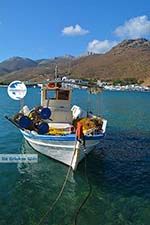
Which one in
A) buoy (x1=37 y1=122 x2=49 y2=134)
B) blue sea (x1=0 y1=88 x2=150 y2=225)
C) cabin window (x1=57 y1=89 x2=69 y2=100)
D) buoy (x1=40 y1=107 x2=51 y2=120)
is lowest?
blue sea (x1=0 y1=88 x2=150 y2=225)

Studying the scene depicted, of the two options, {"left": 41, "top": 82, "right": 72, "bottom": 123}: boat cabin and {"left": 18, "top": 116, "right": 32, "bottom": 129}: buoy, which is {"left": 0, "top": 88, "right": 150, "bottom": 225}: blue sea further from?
{"left": 41, "top": 82, "right": 72, "bottom": 123}: boat cabin

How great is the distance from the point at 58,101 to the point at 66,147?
717cm

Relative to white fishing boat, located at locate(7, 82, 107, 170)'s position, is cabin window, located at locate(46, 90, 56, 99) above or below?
above

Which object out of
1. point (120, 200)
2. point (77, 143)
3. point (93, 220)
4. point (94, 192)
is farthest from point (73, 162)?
point (93, 220)

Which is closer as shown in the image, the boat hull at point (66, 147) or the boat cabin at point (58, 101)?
the boat hull at point (66, 147)

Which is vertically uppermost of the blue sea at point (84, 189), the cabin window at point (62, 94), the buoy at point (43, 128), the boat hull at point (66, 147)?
the cabin window at point (62, 94)

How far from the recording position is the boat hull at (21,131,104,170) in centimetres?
2150

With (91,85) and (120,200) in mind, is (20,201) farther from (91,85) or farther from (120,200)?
(91,85)

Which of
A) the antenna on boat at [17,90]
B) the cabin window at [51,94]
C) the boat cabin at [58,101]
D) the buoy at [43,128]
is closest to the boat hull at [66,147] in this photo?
the buoy at [43,128]

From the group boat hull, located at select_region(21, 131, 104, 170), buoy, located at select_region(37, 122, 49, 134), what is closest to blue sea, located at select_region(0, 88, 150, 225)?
boat hull, located at select_region(21, 131, 104, 170)

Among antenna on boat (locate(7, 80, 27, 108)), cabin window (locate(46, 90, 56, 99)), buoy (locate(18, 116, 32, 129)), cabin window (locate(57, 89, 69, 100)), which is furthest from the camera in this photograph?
cabin window (locate(46, 90, 56, 99))

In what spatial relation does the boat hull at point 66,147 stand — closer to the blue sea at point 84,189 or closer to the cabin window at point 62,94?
the blue sea at point 84,189

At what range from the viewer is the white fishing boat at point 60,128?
21.8 meters

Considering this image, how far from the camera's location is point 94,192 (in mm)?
19312
